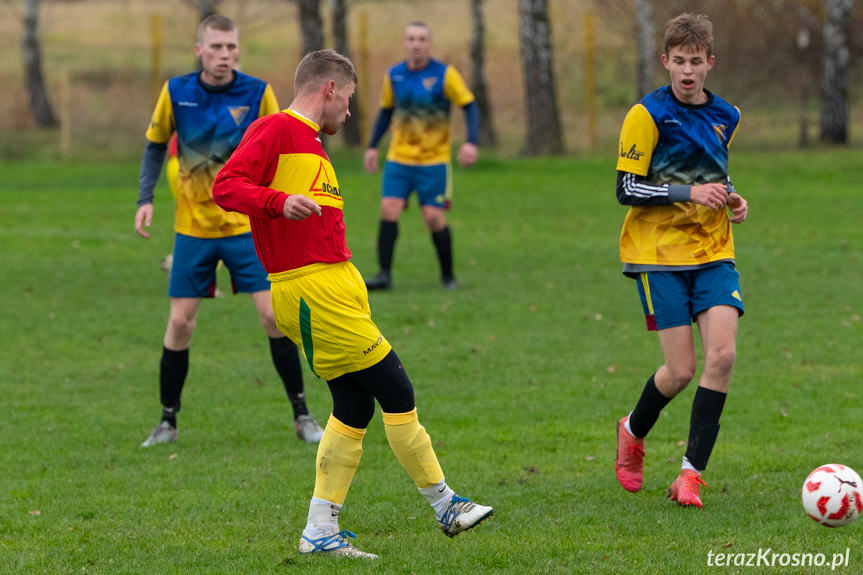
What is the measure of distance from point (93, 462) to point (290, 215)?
9.29 feet

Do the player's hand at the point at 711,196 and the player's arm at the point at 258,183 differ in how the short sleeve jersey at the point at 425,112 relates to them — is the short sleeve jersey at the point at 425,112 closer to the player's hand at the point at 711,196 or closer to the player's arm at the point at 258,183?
the player's hand at the point at 711,196

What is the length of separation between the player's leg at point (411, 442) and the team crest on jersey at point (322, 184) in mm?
712

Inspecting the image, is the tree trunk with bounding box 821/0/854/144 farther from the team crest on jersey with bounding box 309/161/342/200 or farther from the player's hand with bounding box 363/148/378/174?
the team crest on jersey with bounding box 309/161/342/200

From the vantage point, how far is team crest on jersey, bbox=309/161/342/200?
478 cm

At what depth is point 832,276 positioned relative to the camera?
12766 mm

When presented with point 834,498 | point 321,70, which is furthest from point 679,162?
point 321,70

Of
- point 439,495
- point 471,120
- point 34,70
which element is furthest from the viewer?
point 34,70

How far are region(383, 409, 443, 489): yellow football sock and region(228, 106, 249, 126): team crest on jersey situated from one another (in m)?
2.79

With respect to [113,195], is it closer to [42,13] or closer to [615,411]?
[615,411]

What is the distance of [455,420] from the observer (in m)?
7.33

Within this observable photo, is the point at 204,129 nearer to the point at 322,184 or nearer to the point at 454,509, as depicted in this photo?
the point at 322,184

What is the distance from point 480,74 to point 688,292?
23382 millimetres

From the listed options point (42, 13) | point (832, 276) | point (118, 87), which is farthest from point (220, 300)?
point (42, 13)

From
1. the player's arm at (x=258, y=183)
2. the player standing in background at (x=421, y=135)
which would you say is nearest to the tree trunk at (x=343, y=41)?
the player standing in background at (x=421, y=135)
